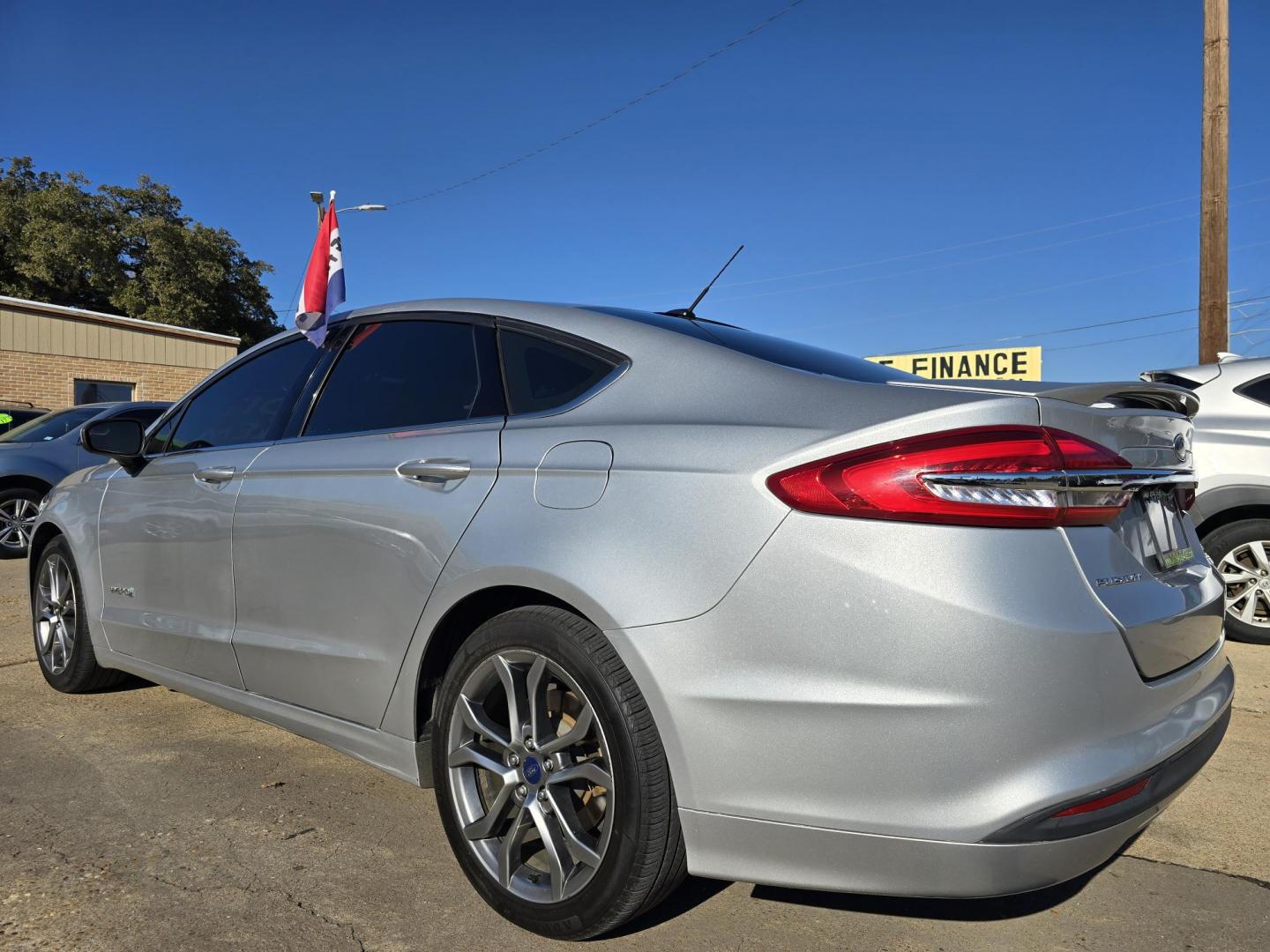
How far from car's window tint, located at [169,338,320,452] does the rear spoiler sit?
207 cm

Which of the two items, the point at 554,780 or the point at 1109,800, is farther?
the point at 554,780

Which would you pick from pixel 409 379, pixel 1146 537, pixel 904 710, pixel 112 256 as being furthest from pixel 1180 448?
pixel 112 256

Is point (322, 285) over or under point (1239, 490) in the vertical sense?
over

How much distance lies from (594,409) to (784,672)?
0.82 metres

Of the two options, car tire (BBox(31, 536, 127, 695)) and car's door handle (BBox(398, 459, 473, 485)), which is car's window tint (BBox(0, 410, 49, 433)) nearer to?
car tire (BBox(31, 536, 127, 695))

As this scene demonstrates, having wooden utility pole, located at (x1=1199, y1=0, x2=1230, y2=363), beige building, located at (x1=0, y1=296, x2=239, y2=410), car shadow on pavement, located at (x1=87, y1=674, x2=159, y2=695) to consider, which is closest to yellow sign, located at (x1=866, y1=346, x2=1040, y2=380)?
wooden utility pole, located at (x1=1199, y1=0, x2=1230, y2=363)

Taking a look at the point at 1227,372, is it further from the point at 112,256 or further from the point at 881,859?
the point at 112,256

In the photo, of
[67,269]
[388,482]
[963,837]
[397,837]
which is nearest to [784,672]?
[963,837]

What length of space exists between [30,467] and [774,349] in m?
9.15

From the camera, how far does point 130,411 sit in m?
9.49

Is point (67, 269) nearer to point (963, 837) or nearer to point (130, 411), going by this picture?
point (130, 411)

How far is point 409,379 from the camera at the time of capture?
2871mm

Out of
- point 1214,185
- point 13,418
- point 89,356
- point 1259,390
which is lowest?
point 13,418

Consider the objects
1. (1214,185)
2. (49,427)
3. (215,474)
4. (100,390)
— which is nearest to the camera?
(215,474)
